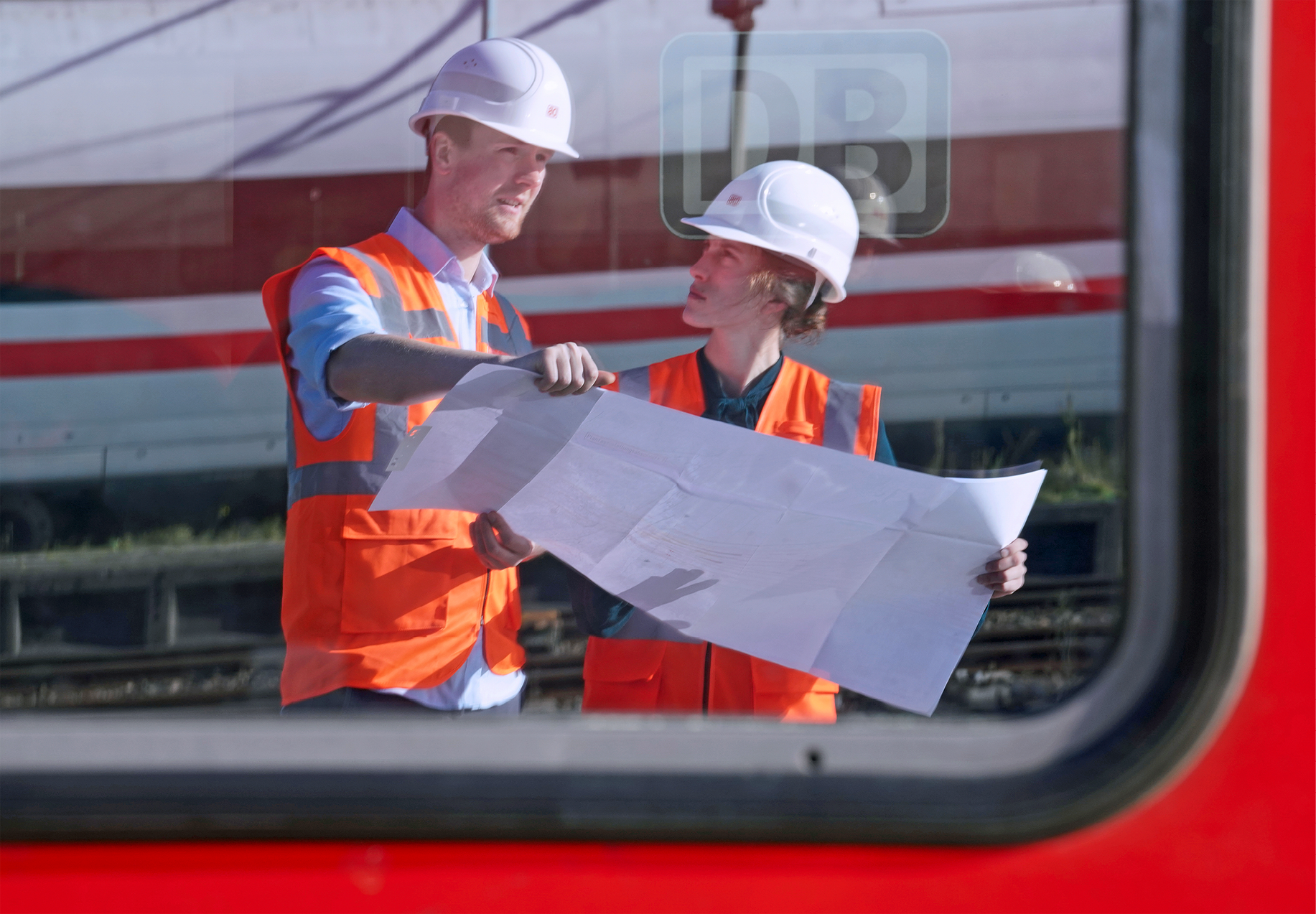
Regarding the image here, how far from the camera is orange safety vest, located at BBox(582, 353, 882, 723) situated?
5.11ft

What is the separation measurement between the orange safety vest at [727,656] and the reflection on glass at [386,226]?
11cm

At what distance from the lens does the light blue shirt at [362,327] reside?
1.47m

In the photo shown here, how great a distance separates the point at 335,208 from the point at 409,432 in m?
1.44

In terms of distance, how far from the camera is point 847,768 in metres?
0.98

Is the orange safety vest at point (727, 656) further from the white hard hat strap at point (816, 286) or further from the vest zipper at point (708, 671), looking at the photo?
the white hard hat strap at point (816, 286)

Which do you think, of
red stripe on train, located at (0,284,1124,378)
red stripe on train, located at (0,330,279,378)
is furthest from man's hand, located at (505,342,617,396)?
red stripe on train, located at (0,330,279,378)

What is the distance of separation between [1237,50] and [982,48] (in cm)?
134

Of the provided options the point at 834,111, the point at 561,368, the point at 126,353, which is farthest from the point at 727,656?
the point at 126,353

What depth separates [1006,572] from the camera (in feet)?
4.57

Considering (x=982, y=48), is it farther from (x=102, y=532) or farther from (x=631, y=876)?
(x=102, y=532)

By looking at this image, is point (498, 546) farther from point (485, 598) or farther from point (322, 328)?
point (322, 328)

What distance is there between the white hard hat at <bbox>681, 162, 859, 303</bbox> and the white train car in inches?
12.5

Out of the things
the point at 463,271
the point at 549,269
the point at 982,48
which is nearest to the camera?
the point at 463,271

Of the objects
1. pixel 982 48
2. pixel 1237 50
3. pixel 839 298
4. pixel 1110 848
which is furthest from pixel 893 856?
pixel 982 48
